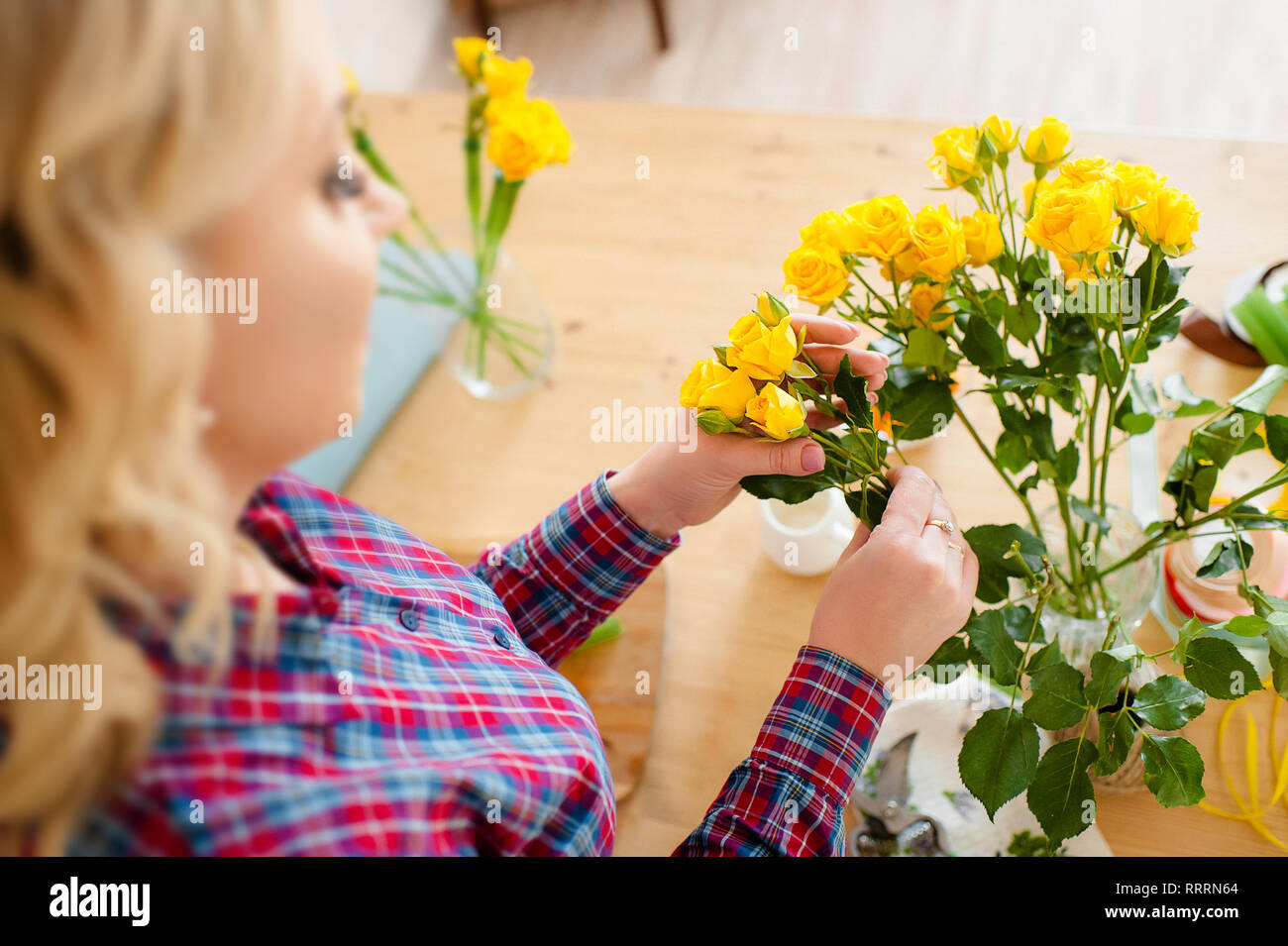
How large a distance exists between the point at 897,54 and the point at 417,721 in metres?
2.60

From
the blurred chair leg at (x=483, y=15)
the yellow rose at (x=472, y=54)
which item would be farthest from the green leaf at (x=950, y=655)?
the blurred chair leg at (x=483, y=15)

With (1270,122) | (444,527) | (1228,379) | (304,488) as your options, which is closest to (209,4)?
(304,488)

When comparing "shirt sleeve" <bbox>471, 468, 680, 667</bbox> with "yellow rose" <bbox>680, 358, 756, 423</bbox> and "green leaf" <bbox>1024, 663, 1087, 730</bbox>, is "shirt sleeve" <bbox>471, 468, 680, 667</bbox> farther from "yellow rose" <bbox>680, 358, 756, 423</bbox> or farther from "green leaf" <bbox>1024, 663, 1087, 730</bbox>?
"green leaf" <bbox>1024, 663, 1087, 730</bbox>

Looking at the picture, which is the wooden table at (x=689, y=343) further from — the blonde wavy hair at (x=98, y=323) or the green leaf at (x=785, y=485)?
the blonde wavy hair at (x=98, y=323)

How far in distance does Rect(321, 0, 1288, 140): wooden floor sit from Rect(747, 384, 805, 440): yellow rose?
198 centimetres

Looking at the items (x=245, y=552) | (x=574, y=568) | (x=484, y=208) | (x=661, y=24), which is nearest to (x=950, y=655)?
Result: (x=574, y=568)

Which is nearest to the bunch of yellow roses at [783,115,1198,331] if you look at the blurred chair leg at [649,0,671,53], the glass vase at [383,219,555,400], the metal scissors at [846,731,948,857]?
the metal scissors at [846,731,948,857]

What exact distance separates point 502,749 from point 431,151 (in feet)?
3.72

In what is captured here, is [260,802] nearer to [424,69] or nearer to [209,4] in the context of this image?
[209,4]

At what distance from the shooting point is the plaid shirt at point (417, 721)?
545 mm

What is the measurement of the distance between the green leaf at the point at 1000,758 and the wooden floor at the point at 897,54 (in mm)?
2026

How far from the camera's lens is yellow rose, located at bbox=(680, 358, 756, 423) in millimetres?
601

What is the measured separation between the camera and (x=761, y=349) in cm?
58

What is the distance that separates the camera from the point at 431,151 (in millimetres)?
1504
